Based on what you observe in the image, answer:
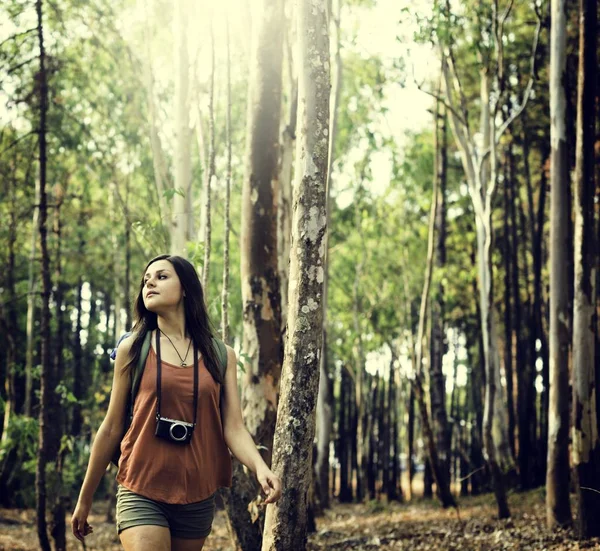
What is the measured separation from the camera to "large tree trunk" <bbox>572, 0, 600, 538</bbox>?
8922mm

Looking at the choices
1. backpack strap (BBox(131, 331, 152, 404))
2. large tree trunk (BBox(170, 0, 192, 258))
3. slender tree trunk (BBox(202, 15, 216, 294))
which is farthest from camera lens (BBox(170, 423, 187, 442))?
large tree trunk (BBox(170, 0, 192, 258))

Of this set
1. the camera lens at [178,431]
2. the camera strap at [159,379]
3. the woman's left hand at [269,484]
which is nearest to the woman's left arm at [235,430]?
the woman's left hand at [269,484]

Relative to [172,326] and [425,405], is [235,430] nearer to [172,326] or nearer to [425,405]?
[172,326]

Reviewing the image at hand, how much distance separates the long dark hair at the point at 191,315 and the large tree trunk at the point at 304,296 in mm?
754

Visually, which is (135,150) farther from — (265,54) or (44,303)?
(265,54)

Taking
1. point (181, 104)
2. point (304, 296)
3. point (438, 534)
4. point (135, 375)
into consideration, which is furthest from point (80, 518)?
point (181, 104)

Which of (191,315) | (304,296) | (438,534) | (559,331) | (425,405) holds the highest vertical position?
(304,296)

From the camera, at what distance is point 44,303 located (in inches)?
398

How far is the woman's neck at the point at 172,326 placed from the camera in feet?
12.9

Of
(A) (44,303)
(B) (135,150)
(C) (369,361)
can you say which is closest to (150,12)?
(B) (135,150)

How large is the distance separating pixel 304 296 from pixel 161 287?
102 centimetres

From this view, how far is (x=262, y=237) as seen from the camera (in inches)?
315

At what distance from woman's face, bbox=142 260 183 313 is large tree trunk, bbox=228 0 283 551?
3.91 m

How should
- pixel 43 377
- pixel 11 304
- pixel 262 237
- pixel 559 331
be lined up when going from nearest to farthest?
1. pixel 262 237
2. pixel 559 331
3. pixel 43 377
4. pixel 11 304
